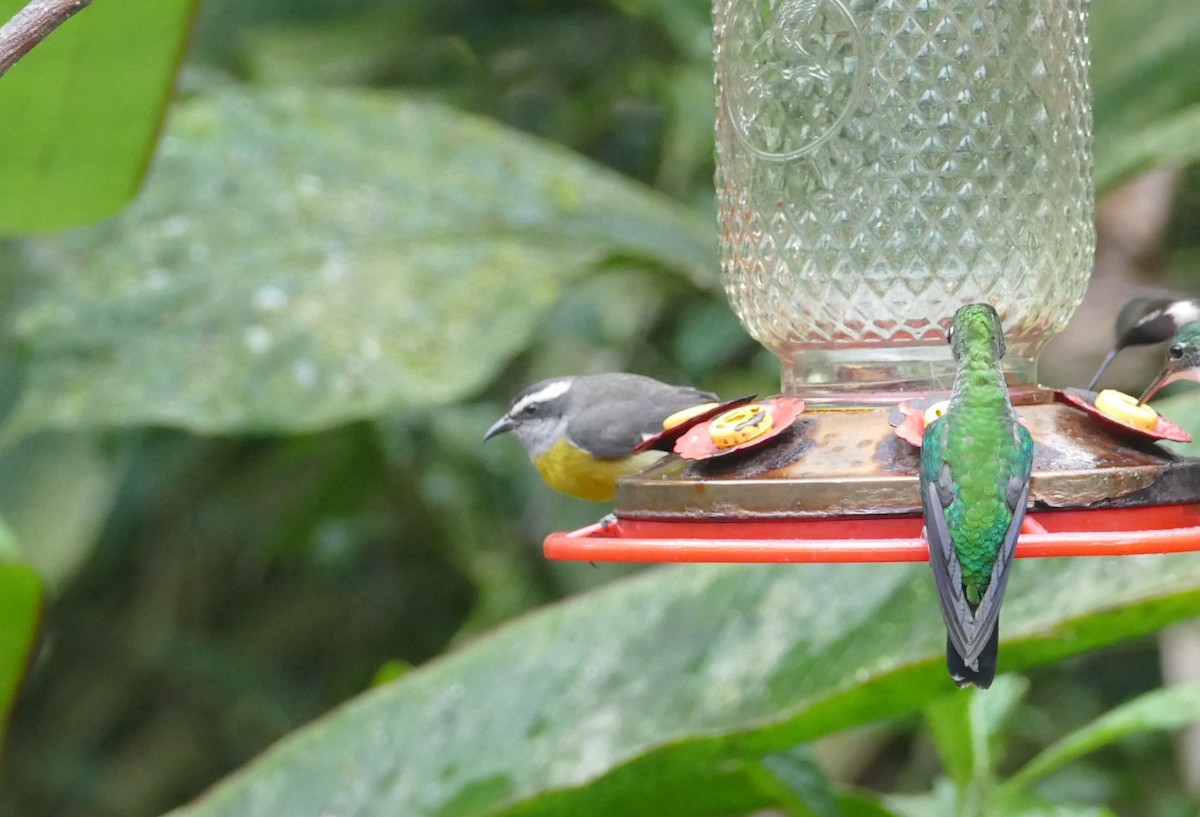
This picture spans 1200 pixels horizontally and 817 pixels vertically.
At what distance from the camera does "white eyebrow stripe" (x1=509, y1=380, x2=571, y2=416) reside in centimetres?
394

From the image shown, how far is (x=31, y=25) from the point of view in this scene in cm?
164

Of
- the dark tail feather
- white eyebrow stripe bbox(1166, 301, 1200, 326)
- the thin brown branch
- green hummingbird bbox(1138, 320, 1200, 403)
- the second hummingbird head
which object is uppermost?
the thin brown branch

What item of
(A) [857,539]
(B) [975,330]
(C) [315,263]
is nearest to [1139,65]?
(C) [315,263]

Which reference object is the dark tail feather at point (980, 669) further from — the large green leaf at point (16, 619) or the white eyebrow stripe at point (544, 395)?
the white eyebrow stripe at point (544, 395)

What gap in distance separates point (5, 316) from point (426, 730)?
2.32 m

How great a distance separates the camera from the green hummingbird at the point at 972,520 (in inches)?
80.0

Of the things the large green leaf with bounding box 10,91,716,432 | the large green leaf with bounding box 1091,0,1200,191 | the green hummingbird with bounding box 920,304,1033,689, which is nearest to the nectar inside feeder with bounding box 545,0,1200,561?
the green hummingbird with bounding box 920,304,1033,689

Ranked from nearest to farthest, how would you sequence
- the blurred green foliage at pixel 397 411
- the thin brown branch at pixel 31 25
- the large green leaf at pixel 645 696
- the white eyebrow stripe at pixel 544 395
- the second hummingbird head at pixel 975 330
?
the thin brown branch at pixel 31 25
the second hummingbird head at pixel 975 330
the large green leaf at pixel 645 696
the blurred green foliage at pixel 397 411
the white eyebrow stripe at pixel 544 395

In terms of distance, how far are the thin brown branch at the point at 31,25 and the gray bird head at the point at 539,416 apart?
219 cm

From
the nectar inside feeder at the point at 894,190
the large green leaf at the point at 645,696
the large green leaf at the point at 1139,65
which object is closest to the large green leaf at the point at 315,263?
the large green leaf at the point at 645,696

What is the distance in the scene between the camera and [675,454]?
7.98 ft

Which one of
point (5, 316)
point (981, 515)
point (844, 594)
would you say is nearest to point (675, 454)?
point (981, 515)

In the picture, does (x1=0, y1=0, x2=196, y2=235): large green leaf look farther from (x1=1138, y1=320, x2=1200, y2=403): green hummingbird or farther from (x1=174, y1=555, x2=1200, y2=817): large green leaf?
(x1=1138, y1=320, x2=1200, y2=403): green hummingbird

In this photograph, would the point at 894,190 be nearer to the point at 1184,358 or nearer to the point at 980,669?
the point at 1184,358
